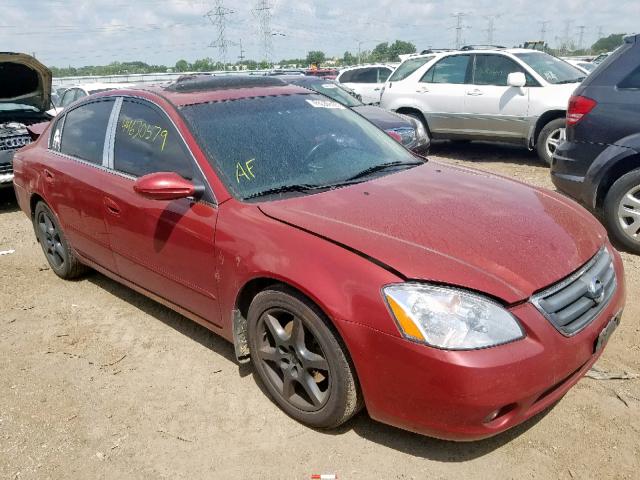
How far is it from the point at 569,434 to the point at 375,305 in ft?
3.82

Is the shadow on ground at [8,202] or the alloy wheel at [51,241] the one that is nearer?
the alloy wheel at [51,241]

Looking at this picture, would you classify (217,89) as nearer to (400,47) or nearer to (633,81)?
(633,81)

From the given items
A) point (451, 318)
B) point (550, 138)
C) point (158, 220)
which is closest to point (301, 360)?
point (451, 318)

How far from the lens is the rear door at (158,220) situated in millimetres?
2961

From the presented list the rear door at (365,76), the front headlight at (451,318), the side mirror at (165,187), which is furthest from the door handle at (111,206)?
the rear door at (365,76)

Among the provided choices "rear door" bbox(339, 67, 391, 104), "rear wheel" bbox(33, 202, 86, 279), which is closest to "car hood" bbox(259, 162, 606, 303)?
"rear wheel" bbox(33, 202, 86, 279)

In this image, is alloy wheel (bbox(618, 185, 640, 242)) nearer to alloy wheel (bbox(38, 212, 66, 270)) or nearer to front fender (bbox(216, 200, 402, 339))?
front fender (bbox(216, 200, 402, 339))

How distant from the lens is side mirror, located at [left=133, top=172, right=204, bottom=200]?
2.82 meters

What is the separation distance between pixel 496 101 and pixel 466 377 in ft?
24.9

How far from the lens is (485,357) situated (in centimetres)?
207

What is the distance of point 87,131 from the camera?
160 inches

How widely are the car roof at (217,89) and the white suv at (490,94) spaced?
18.7 ft

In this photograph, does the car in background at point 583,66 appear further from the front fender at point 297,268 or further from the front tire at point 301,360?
the front tire at point 301,360

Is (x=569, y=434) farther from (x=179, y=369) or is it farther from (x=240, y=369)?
(x=179, y=369)
